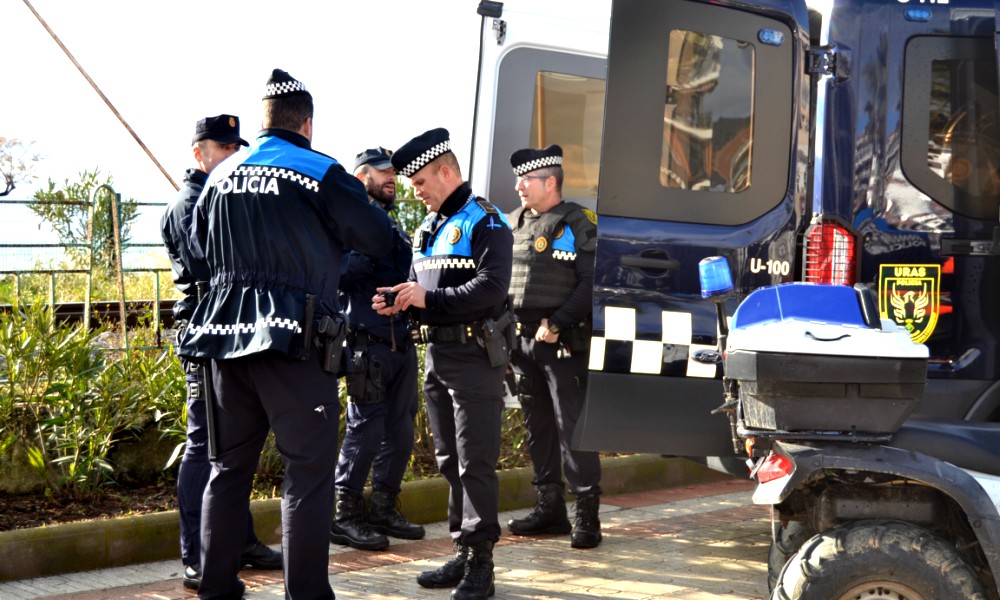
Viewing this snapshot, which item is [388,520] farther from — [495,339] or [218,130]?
[218,130]

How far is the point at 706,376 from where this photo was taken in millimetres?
5035

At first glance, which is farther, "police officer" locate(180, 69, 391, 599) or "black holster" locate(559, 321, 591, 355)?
"black holster" locate(559, 321, 591, 355)

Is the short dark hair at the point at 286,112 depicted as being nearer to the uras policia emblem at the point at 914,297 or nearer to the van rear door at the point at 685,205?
the van rear door at the point at 685,205

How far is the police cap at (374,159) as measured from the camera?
606 centimetres

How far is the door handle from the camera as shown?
5.02m

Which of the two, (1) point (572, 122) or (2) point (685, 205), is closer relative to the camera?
(2) point (685, 205)

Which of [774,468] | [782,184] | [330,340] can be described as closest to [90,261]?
[330,340]

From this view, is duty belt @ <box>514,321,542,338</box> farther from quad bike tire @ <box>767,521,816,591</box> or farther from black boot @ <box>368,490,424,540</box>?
quad bike tire @ <box>767,521,816,591</box>

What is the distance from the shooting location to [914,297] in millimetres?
5008

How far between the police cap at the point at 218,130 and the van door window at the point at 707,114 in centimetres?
180

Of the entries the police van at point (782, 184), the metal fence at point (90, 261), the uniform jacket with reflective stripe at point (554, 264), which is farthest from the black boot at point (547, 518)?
the metal fence at point (90, 261)

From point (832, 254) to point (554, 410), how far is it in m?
1.69

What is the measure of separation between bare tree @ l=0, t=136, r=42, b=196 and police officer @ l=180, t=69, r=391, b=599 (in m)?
9.70

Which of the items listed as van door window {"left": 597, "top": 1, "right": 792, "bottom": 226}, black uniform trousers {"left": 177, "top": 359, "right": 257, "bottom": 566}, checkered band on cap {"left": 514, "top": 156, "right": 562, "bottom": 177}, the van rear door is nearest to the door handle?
the van rear door
